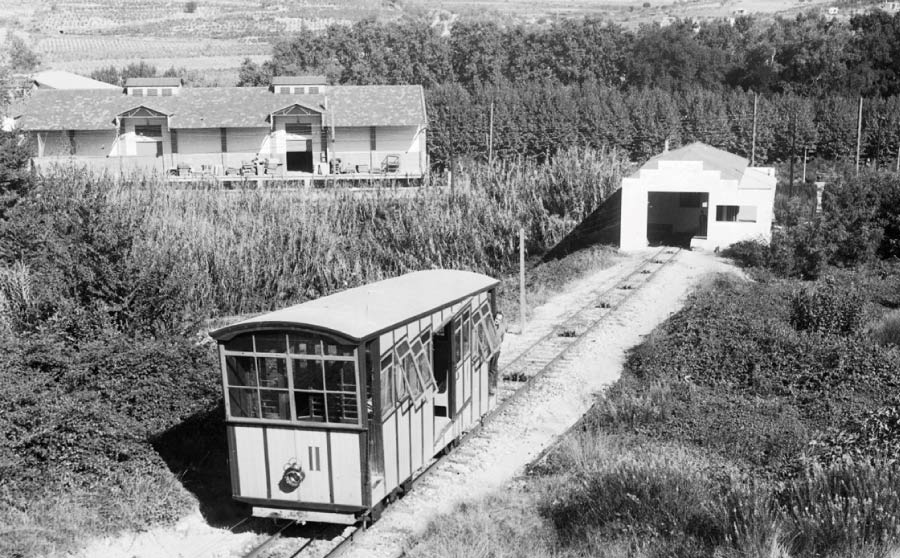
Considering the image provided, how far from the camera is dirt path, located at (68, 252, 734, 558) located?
40.4ft

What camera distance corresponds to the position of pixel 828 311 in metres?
23.1

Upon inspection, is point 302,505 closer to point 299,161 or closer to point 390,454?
point 390,454

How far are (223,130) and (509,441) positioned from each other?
35193 millimetres

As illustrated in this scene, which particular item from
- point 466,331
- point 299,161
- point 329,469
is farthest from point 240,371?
point 299,161

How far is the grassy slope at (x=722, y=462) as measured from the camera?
10.9 metres

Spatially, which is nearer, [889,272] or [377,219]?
[889,272]

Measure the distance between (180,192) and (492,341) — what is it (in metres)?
25.0

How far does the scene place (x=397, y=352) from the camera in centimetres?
1252

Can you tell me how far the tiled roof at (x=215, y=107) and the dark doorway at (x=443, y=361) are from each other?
3510 centimetres

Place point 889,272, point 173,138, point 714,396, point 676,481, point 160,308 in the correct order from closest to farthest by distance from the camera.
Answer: point 676,481, point 714,396, point 160,308, point 889,272, point 173,138

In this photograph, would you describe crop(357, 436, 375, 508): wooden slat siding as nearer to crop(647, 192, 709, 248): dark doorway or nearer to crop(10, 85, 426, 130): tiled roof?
crop(647, 192, 709, 248): dark doorway

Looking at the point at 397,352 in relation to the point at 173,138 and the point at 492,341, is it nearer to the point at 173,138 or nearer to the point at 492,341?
the point at 492,341

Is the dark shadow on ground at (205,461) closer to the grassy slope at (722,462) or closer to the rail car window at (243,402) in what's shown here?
the rail car window at (243,402)

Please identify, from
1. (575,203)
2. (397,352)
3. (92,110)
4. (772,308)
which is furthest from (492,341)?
(92,110)
